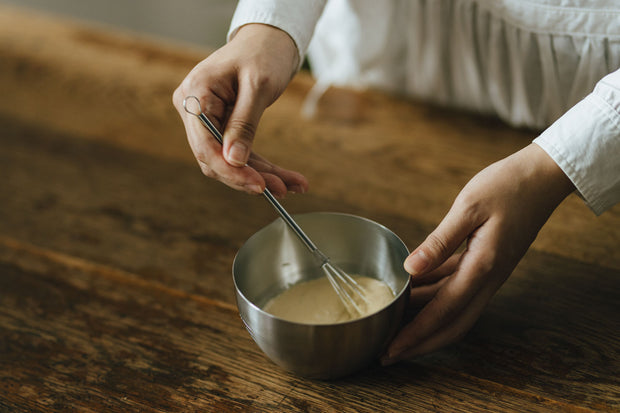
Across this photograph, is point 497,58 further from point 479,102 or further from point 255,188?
point 255,188

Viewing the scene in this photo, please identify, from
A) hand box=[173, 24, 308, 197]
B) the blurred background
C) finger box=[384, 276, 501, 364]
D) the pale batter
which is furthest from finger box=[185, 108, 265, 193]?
the blurred background

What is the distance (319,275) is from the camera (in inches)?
31.2

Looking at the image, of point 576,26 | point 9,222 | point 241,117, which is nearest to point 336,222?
point 241,117

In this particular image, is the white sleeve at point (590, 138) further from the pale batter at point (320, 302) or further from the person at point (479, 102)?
the pale batter at point (320, 302)

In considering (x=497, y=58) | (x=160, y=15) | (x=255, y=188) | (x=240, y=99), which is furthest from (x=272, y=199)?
(x=160, y=15)

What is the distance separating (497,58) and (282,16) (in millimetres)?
414

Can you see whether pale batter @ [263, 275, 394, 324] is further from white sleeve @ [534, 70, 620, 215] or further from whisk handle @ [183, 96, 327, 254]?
white sleeve @ [534, 70, 620, 215]

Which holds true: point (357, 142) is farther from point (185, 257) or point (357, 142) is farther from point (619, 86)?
point (619, 86)

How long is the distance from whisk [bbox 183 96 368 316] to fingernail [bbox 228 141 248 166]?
0.08 ft

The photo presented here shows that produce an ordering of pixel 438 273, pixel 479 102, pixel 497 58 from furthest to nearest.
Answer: pixel 479 102 < pixel 497 58 < pixel 438 273

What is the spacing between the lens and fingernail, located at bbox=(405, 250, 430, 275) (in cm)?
64

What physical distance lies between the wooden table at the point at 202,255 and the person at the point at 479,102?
8 centimetres

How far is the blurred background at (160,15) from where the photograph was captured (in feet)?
6.31

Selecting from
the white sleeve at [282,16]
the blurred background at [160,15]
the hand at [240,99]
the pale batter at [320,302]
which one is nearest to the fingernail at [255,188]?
the hand at [240,99]
